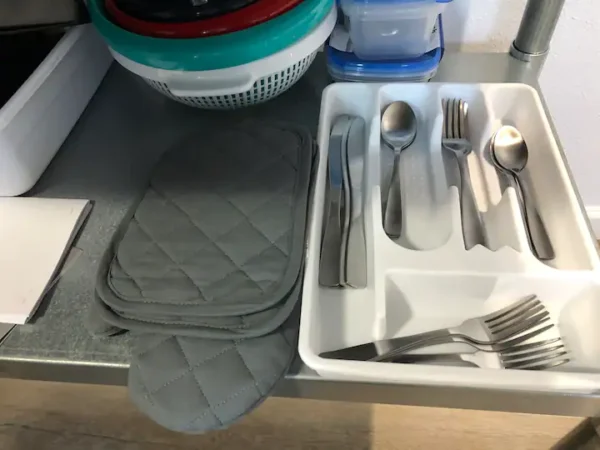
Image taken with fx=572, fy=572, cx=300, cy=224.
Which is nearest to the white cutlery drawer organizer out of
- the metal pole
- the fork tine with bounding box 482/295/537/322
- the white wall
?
the fork tine with bounding box 482/295/537/322

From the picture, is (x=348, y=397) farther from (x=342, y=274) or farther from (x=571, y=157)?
(x=571, y=157)

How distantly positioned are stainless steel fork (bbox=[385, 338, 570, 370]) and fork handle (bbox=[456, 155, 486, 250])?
0.34 ft

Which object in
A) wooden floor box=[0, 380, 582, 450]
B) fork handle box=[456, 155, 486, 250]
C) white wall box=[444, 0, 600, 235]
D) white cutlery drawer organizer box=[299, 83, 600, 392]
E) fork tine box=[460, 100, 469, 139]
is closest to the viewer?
white cutlery drawer organizer box=[299, 83, 600, 392]

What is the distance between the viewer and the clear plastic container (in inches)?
24.4

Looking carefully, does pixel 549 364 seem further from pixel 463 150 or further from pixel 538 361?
pixel 463 150

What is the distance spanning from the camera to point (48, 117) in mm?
623

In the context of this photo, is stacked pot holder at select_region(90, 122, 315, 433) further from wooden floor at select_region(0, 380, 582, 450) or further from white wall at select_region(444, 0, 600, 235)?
wooden floor at select_region(0, 380, 582, 450)

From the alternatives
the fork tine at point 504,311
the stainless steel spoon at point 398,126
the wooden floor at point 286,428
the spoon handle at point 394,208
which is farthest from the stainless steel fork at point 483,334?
the wooden floor at point 286,428

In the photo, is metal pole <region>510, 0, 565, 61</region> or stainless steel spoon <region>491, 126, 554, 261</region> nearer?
stainless steel spoon <region>491, 126, 554, 261</region>

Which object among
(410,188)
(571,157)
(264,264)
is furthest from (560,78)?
(264,264)

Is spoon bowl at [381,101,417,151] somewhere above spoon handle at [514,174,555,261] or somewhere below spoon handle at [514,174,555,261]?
above

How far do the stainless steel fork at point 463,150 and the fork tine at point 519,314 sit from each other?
82 millimetres

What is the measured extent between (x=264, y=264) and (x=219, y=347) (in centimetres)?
8

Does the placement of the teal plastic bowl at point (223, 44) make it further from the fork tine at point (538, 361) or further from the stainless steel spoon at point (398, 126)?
the fork tine at point (538, 361)
